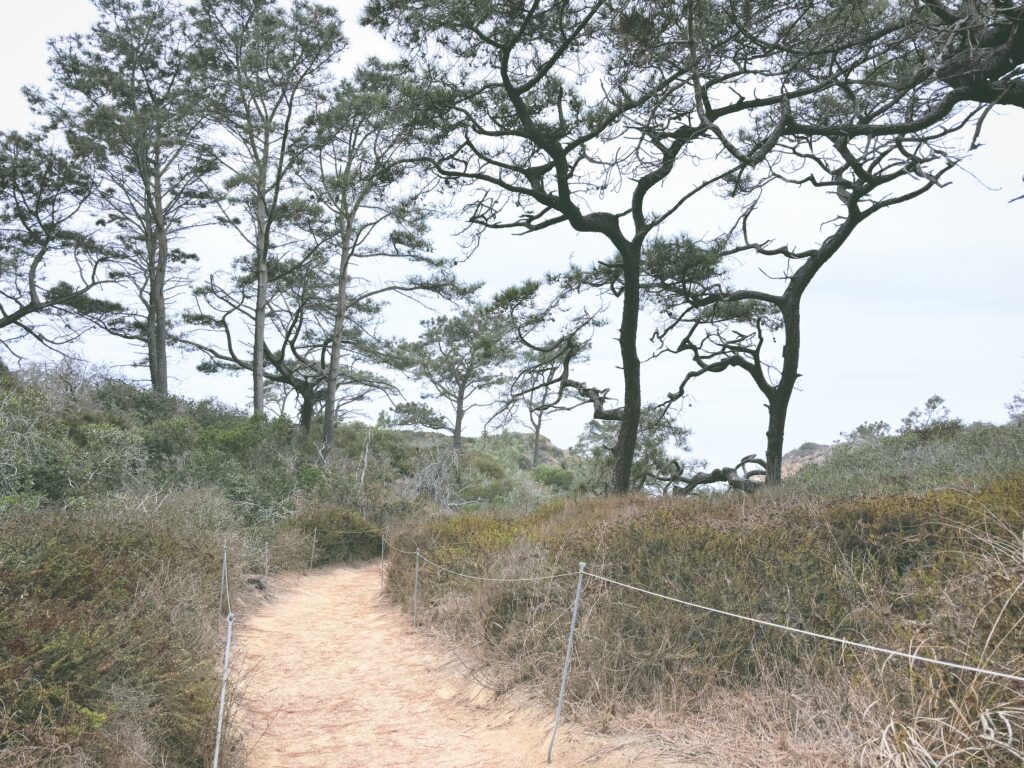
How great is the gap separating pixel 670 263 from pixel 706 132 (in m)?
4.13

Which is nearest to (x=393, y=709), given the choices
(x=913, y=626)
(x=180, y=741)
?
(x=180, y=741)

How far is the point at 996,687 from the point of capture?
11.0ft

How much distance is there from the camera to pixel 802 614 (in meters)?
5.15

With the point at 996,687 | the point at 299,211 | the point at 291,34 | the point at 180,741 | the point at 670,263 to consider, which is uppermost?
the point at 291,34

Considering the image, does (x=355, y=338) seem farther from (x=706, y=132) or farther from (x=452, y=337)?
(x=706, y=132)

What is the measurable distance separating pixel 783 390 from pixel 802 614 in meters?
10.2

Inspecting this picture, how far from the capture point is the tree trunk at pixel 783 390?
1427 centimetres

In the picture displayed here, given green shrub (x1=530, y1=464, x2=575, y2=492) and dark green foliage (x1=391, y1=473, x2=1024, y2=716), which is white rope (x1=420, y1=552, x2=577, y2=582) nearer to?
dark green foliage (x1=391, y1=473, x2=1024, y2=716)

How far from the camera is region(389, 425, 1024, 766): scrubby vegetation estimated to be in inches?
141

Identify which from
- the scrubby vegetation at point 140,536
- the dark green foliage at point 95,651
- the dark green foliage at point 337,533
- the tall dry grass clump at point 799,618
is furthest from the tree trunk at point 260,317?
the tall dry grass clump at point 799,618

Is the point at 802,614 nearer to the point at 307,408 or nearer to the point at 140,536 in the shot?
the point at 140,536

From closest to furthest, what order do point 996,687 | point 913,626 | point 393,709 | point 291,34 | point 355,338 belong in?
point 996,687
point 913,626
point 393,709
point 291,34
point 355,338

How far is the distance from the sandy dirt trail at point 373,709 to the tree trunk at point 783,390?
8595 millimetres

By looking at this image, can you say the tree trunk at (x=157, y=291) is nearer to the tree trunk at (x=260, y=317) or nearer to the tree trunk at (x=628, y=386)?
the tree trunk at (x=260, y=317)
